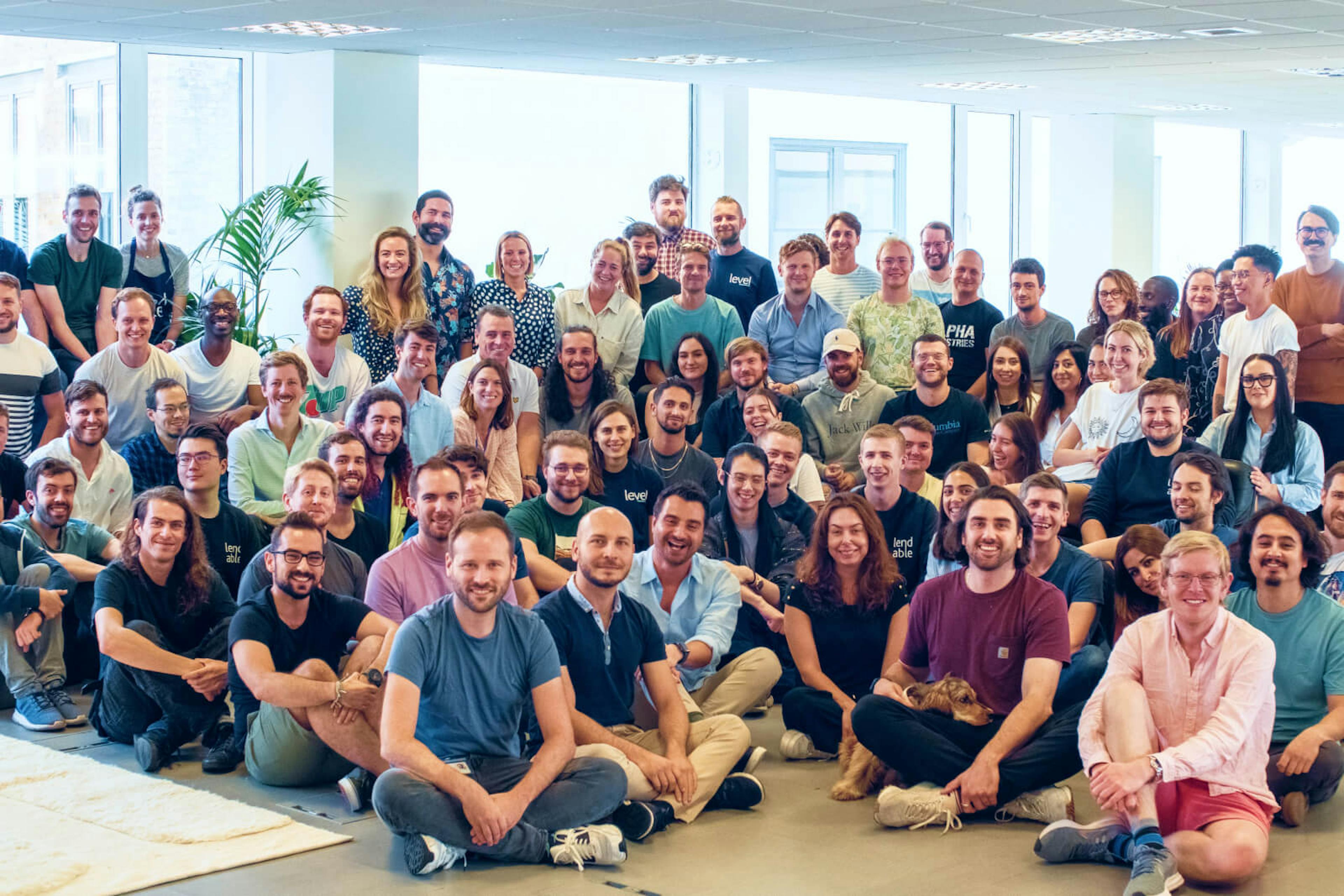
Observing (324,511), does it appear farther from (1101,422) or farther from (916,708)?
(1101,422)

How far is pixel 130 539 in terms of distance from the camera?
16.4ft

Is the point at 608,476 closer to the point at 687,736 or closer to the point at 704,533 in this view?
the point at 704,533

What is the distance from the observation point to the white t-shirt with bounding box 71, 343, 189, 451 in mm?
6609

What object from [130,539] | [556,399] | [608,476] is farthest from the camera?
[556,399]

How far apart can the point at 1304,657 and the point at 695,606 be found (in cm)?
200

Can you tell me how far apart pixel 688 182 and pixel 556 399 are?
6.46 meters

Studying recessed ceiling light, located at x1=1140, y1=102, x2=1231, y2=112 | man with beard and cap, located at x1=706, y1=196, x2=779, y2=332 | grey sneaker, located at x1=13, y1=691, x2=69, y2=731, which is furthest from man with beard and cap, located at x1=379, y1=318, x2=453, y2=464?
recessed ceiling light, located at x1=1140, y1=102, x2=1231, y2=112

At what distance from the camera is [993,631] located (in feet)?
14.8

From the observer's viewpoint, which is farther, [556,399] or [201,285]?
[201,285]

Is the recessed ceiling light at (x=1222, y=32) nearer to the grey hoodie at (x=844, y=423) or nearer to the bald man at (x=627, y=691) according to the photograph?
the grey hoodie at (x=844, y=423)

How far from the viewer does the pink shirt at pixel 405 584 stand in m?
4.86

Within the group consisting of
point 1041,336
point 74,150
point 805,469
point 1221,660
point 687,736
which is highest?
point 74,150

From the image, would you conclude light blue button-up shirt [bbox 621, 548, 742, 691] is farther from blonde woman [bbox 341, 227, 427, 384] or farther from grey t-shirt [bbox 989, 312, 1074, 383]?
grey t-shirt [bbox 989, 312, 1074, 383]

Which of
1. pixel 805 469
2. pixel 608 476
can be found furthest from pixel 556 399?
pixel 805 469
